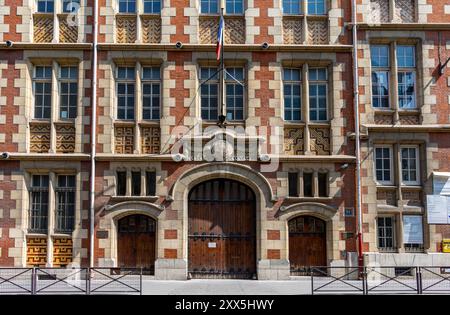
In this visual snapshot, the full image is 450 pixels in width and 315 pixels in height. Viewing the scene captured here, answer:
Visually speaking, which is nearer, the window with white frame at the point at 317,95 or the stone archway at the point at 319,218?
the stone archway at the point at 319,218

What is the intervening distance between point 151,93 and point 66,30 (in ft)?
11.6

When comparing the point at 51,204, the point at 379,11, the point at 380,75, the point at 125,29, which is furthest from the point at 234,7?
the point at 51,204

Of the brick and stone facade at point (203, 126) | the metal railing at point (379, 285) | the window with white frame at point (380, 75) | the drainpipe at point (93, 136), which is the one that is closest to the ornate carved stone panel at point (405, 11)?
the brick and stone facade at point (203, 126)

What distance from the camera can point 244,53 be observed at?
19562mm

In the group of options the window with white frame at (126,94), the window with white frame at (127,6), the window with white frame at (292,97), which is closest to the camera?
the window with white frame at (126,94)

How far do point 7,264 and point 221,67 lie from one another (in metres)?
9.19

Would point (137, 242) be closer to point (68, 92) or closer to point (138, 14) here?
point (68, 92)

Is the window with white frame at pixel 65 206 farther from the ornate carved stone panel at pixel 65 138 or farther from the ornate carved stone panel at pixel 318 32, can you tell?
the ornate carved stone panel at pixel 318 32

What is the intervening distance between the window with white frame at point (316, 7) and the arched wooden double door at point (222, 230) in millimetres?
6368

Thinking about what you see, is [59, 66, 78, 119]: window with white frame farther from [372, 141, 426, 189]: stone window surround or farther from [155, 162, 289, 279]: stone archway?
[372, 141, 426, 189]: stone window surround

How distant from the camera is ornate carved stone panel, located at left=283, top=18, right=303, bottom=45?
19828mm

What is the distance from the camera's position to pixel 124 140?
19.5 meters

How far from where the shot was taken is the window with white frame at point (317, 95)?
1975 cm
